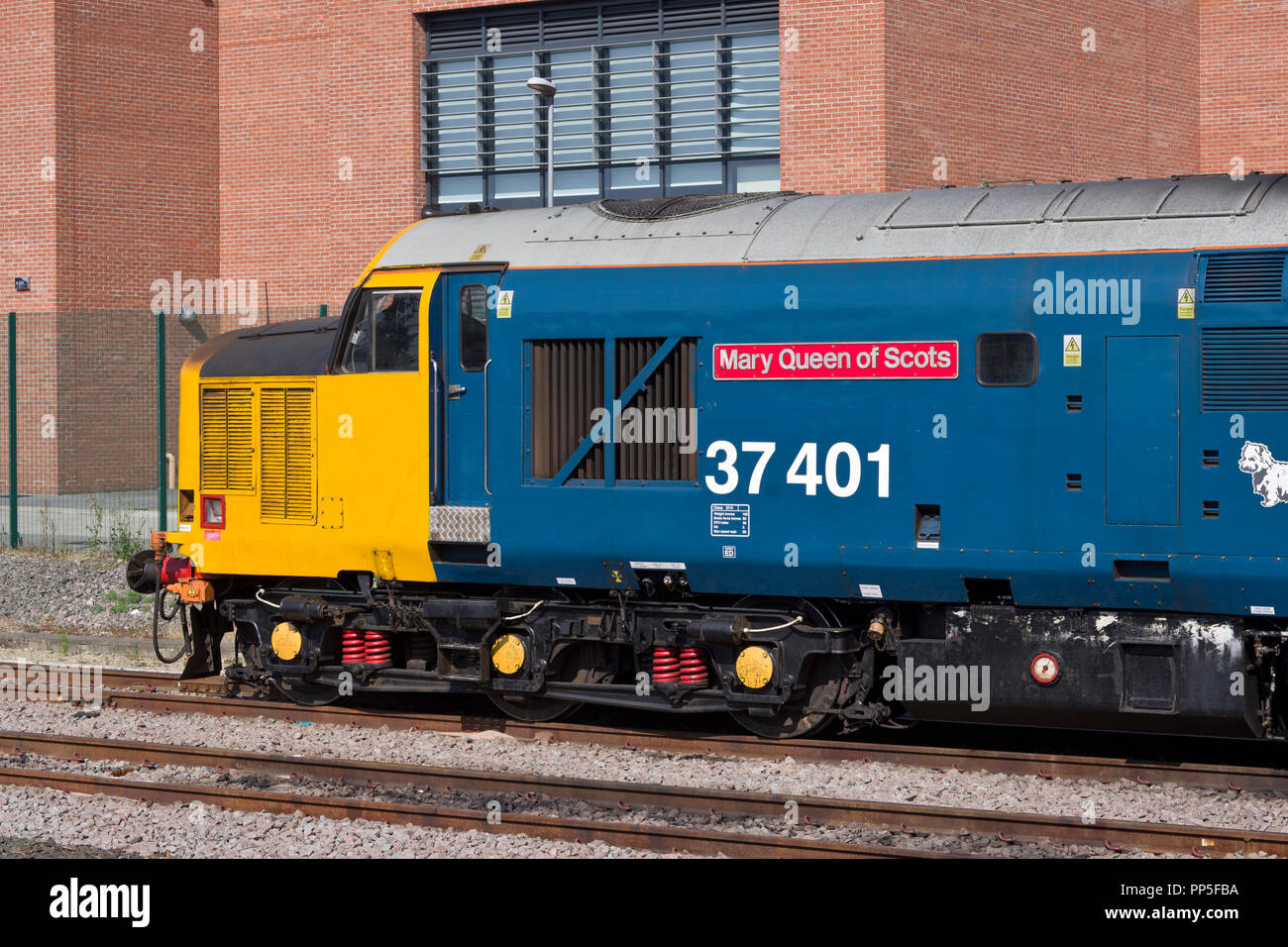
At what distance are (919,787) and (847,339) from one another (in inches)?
105

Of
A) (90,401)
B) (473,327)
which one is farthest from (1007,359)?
(90,401)

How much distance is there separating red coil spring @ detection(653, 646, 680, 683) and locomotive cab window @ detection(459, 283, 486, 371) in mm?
2218

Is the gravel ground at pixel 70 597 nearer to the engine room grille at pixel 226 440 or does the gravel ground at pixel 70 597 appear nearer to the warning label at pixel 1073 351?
the engine room grille at pixel 226 440

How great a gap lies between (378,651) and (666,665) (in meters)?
2.23

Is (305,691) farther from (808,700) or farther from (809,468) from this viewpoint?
(809,468)

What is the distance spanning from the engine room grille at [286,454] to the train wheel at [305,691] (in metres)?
1.30

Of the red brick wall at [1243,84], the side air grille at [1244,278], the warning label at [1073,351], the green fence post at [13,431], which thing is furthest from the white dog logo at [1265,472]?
the red brick wall at [1243,84]

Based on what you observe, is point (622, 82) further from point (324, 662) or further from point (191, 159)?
point (324, 662)

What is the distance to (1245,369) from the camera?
832 centimetres

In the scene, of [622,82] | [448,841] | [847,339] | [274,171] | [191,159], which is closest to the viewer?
[448,841]

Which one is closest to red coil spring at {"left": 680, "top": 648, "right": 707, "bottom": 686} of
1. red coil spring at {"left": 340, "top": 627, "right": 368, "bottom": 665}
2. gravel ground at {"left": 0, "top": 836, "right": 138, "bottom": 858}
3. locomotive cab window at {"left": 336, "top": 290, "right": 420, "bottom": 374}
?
red coil spring at {"left": 340, "top": 627, "right": 368, "bottom": 665}

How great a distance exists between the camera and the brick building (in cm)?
2286
